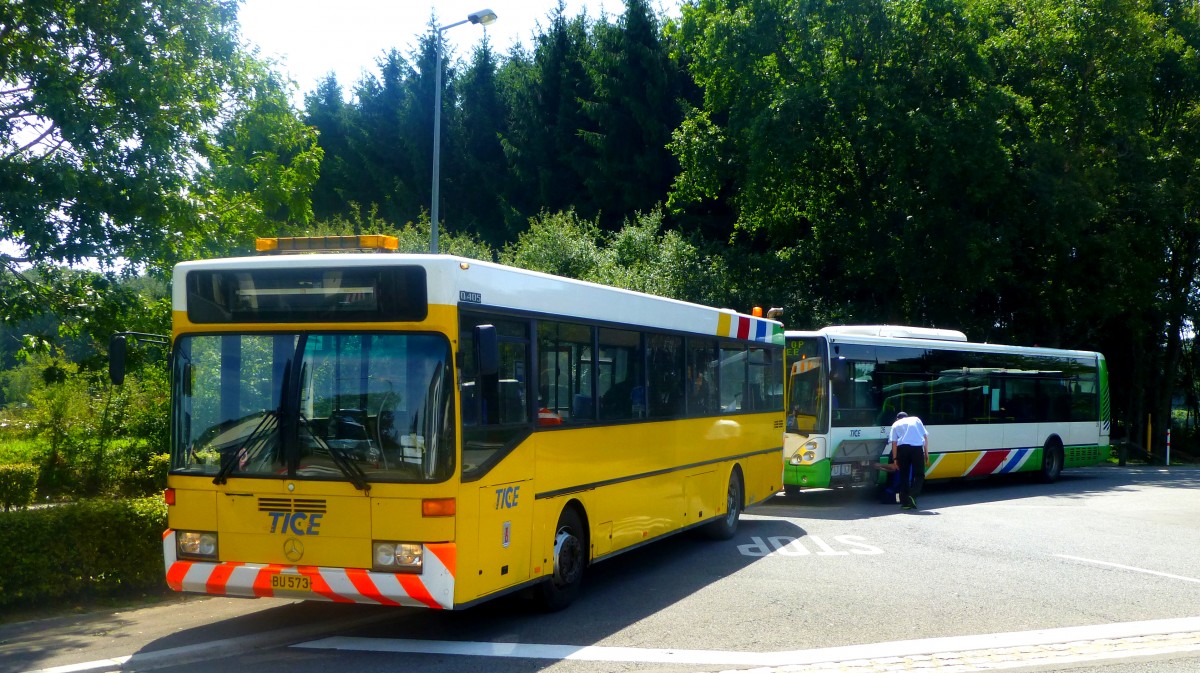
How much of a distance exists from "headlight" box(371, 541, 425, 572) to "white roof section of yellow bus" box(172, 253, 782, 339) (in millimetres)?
1738

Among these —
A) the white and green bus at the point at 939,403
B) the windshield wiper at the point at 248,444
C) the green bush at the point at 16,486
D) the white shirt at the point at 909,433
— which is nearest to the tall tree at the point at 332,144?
the green bush at the point at 16,486

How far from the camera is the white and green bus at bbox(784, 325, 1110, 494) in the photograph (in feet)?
61.2

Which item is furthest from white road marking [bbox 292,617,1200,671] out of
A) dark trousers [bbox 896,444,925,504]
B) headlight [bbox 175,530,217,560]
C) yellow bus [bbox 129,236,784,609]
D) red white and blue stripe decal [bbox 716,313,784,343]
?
dark trousers [bbox 896,444,925,504]

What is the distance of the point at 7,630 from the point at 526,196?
43.3 metres

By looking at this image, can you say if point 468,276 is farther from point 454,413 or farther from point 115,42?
point 115,42

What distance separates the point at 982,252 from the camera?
96.4 feet

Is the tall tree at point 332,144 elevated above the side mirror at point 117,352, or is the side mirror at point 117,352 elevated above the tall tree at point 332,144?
the tall tree at point 332,144

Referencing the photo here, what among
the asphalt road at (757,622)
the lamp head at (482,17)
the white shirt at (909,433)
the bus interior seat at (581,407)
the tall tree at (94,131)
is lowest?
the asphalt road at (757,622)

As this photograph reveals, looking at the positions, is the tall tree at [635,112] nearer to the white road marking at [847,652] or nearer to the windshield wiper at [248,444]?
the white road marking at [847,652]

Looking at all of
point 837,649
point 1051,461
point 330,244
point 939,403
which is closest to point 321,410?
point 330,244

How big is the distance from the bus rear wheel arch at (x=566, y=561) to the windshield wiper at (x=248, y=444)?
269 cm

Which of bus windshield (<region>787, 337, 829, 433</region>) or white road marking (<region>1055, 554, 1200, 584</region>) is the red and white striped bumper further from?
bus windshield (<region>787, 337, 829, 433</region>)

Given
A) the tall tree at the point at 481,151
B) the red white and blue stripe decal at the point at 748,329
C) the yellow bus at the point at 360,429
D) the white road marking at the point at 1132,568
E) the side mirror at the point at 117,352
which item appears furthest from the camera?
the tall tree at the point at 481,151

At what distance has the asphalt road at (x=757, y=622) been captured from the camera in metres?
7.70
